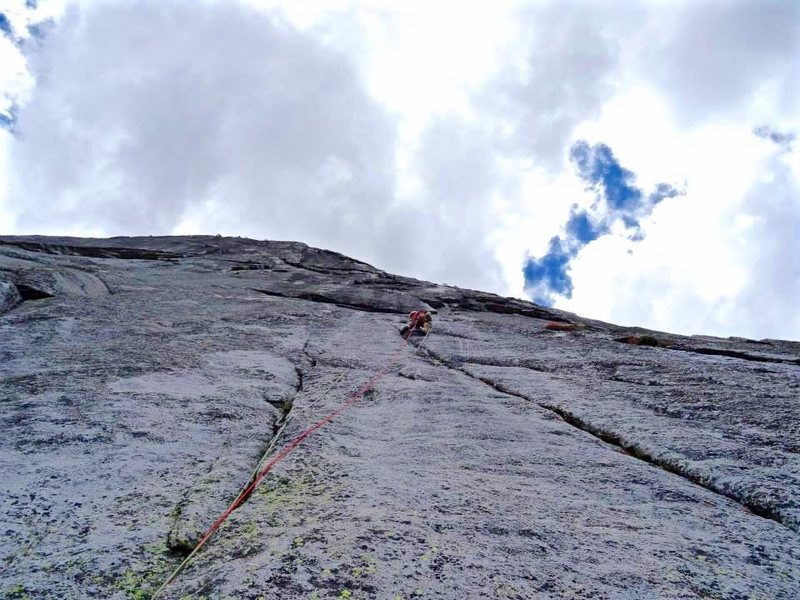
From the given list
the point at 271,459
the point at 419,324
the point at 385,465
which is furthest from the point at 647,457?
the point at 419,324

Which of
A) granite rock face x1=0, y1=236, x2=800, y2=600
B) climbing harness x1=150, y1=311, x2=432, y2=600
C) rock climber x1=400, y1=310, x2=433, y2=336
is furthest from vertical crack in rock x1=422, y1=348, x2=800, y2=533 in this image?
rock climber x1=400, y1=310, x2=433, y2=336

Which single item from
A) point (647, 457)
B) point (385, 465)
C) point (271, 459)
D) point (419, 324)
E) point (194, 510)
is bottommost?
point (194, 510)

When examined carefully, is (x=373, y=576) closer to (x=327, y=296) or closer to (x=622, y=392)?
(x=622, y=392)

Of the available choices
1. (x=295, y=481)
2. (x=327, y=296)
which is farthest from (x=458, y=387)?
(x=327, y=296)

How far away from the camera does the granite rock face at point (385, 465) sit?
3.18 meters

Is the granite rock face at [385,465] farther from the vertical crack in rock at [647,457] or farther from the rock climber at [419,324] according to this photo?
the rock climber at [419,324]

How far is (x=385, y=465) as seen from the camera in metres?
4.63

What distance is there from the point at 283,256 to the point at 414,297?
6196 mm

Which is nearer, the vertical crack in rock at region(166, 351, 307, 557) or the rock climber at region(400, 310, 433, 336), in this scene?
the vertical crack in rock at region(166, 351, 307, 557)

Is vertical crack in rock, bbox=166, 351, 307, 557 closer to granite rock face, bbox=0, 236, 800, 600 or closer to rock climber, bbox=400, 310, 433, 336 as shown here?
granite rock face, bbox=0, 236, 800, 600

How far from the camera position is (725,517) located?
3.94 m

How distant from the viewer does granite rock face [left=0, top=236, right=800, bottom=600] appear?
3.18 metres

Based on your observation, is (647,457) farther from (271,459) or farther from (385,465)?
(271,459)

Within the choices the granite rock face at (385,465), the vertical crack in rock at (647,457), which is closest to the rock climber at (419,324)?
the granite rock face at (385,465)
